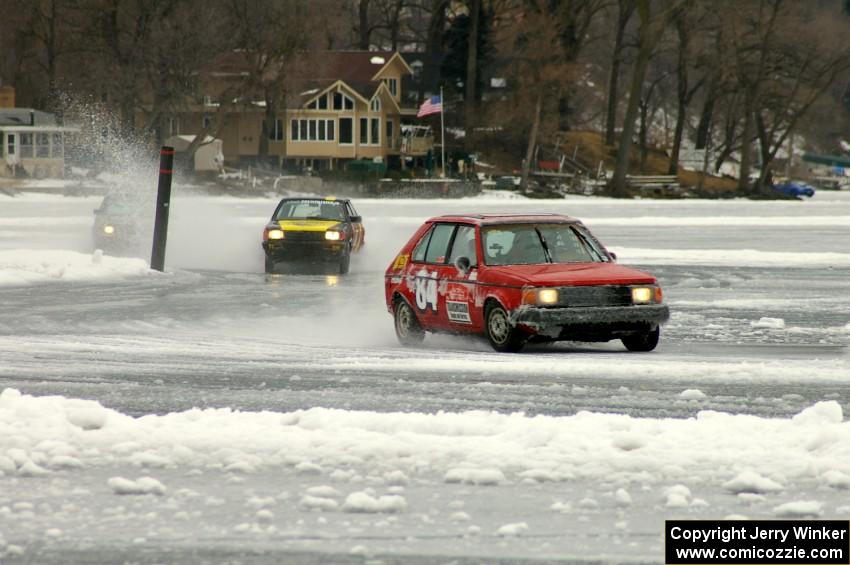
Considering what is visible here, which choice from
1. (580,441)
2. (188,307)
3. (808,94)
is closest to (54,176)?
(808,94)

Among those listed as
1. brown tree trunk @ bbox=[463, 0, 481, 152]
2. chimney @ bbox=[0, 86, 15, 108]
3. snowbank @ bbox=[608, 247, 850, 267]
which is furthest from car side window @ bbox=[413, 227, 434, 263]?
chimney @ bbox=[0, 86, 15, 108]

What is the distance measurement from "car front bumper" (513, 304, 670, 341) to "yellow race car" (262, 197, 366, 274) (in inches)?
482

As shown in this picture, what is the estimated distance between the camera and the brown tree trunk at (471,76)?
91375 millimetres

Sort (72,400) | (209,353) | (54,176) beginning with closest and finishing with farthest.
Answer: (72,400), (209,353), (54,176)

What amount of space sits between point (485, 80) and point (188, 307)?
285 ft

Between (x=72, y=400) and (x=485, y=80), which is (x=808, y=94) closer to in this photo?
(x=485, y=80)

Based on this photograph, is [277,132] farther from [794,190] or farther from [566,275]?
[566,275]

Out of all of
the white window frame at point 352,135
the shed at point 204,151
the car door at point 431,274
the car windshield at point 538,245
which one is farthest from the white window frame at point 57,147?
the car windshield at point 538,245

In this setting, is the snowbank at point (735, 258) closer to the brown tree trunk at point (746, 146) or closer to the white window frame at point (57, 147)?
the white window frame at point (57, 147)

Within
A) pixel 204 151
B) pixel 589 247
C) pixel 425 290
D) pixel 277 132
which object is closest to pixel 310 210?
pixel 425 290

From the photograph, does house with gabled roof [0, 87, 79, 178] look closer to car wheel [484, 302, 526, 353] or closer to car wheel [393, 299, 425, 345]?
car wheel [393, 299, 425, 345]

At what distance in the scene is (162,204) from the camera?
2453 cm

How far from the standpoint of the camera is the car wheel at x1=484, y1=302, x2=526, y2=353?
13867 mm

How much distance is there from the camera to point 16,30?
9188cm
